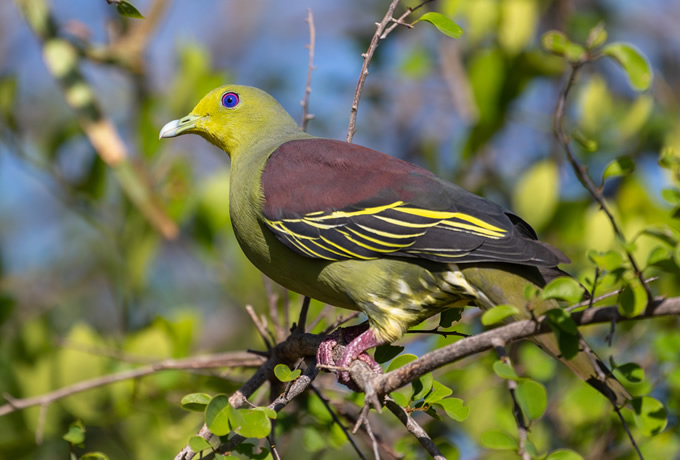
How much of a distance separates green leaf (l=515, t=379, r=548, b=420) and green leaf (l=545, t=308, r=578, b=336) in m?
0.30

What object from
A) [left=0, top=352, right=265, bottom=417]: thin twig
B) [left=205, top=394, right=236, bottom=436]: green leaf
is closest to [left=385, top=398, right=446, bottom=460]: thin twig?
[left=205, top=394, right=236, bottom=436]: green leaf

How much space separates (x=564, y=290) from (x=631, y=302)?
0.19m

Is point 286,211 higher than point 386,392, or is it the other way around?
point 286,211

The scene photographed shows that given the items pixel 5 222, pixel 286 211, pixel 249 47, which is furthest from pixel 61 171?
pixel 249 47

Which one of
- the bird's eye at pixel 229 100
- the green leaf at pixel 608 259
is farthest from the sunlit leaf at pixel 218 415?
the bird's eye at pixel 229 100

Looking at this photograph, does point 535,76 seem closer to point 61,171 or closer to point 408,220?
point 408,220

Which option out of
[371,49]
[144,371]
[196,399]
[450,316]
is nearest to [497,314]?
[196,399]

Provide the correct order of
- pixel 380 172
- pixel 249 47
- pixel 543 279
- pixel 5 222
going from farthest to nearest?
pixel 249 47 < pixel 5 222 < pixel 380 172 < pixel 543 279

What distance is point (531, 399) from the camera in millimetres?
2414

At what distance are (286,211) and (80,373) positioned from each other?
1.78m

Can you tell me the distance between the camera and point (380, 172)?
142 inches

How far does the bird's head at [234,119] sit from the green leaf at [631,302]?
260 cm

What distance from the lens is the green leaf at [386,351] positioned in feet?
11.0

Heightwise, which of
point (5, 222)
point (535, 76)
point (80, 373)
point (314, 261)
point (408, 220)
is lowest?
point (5, 222)
